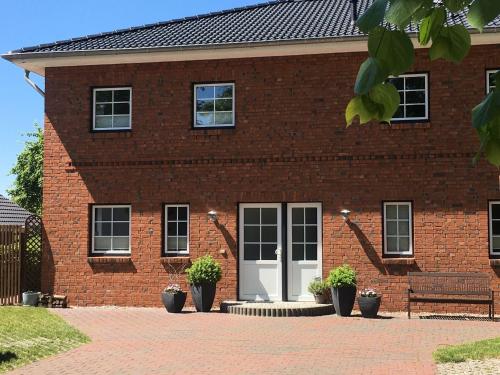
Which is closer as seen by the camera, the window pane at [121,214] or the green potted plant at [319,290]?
the green potted plant at [319,290]

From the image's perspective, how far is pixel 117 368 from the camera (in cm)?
856

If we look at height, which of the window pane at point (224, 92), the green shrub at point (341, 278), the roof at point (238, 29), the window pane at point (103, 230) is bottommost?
the green shrub at point (341, 278)

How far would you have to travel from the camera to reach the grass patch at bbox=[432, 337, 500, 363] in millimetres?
8820

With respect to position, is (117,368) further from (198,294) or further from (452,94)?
(452,94)

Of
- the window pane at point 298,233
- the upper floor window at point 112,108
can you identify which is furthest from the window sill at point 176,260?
the upper floor window at point 112,108

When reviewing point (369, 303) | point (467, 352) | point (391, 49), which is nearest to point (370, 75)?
point (391, 49)

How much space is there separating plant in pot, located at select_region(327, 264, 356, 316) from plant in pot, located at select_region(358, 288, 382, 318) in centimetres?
23

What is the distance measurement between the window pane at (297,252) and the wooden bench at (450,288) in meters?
2.51

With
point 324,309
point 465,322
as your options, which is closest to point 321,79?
point 324,309

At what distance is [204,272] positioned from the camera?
14.8 m

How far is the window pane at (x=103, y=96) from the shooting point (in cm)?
1645

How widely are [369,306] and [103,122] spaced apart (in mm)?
7780

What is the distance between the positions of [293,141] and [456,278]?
470 cm

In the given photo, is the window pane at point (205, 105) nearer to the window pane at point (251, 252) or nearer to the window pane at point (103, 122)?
the window pane at point (103, 122)
